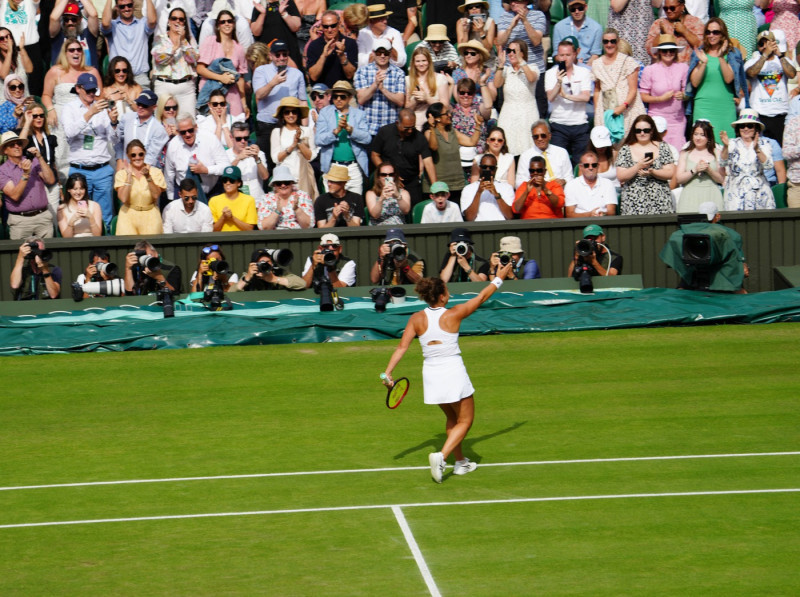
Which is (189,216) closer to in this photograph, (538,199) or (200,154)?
(200,154)

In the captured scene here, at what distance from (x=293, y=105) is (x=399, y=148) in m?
1.74

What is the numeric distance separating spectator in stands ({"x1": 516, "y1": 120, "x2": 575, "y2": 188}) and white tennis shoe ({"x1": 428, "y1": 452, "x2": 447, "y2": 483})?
9.75 metres

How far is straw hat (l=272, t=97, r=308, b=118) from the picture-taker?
1944 centimetres

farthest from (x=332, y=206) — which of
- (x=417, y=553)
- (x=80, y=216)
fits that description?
(x=417, y=553)

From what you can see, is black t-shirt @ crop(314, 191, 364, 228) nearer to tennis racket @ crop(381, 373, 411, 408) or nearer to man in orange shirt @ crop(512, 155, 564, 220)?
man in orange shirt @ crop(512, 155, 564, 220)

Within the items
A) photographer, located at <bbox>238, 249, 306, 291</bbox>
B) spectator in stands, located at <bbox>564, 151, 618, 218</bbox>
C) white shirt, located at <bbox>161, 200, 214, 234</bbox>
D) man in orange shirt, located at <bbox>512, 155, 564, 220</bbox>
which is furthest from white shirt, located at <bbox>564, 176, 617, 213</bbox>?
white shirt, located at <bbox>161, 200, 214, 234</bbox>

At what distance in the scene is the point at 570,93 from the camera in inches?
793

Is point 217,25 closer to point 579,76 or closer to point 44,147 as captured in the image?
point 44,147

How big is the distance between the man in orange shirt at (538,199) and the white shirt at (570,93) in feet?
4.85

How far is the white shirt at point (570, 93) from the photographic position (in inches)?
790

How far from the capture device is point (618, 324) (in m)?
16.7

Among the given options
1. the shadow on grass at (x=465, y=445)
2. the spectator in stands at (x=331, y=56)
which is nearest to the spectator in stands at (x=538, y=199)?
the spectator in stands at (x=331, y=56)

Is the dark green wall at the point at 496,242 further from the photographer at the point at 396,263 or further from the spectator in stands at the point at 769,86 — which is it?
the spectator in stands at the point at 769,86

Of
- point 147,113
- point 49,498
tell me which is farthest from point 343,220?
point 49,498
